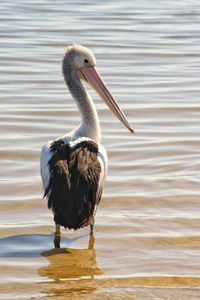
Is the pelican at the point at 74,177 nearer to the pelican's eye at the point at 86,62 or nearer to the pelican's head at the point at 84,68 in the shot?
the pelican's head at the point at 84,68

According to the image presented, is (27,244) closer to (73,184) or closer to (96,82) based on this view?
(73,184)

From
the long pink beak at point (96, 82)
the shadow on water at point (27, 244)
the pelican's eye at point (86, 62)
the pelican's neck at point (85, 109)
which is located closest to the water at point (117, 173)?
the shadow on water at point (27, 244)

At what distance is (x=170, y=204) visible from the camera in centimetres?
602

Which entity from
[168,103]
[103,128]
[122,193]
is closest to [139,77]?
[168,103]

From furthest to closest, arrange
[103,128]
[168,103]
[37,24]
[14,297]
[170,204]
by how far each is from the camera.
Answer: [37,24], [168,103], [103,128], [170,204], [14,297]

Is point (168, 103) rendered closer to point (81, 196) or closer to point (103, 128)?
point (103, 128)

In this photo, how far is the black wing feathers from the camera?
493 centimetres

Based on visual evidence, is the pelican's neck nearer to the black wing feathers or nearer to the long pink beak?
the long pink beak

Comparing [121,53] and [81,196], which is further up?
[81,196]

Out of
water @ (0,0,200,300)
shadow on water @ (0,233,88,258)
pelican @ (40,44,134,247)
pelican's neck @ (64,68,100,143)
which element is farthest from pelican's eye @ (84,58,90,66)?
shadow on water @ (0,233,88,258)

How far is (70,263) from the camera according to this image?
4.95m

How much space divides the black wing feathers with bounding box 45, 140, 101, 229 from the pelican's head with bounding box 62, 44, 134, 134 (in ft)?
3.85

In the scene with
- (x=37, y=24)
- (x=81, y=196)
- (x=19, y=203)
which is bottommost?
(x=37, y=24)

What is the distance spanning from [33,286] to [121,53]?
8764 millimetres
